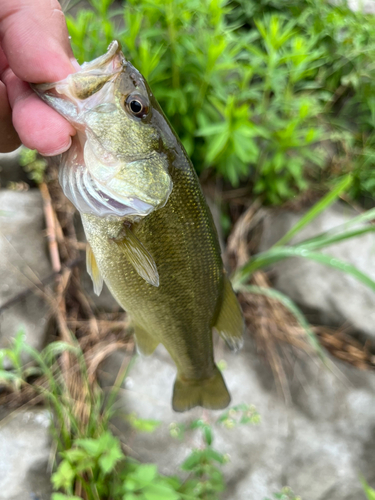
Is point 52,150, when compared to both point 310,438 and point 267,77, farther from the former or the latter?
point 310,438

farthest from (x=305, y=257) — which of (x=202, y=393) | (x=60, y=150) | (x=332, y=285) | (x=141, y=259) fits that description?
(x=60, y=150)

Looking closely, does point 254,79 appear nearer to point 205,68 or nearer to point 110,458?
point 205,68

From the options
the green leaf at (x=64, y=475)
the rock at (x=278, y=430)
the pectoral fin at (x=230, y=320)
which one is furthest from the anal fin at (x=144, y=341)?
the rock at (x=278, y=430)

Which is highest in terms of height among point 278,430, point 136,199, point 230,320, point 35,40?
point 35,40

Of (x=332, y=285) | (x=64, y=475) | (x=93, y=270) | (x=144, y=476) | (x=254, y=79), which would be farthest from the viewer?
(x=254, y=79)

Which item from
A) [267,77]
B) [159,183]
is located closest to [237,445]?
[159,183]

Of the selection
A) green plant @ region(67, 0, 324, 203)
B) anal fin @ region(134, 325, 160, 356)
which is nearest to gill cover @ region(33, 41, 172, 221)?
anal fin @ region(134, 325, 160, 356)

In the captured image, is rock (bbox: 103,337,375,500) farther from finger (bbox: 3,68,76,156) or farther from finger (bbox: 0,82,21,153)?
finger (bbox: 3,68,76,156)

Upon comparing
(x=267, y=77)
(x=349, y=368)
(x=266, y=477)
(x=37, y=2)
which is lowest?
(x=266, y=477)
